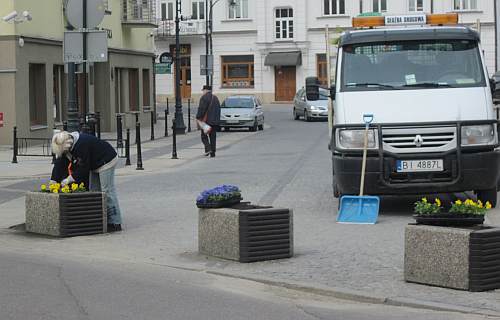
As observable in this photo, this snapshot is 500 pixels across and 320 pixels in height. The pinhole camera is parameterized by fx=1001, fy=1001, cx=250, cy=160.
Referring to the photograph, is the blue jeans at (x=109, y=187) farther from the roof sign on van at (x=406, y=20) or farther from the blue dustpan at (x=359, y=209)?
the roof sign on van at (x=406, y=20)

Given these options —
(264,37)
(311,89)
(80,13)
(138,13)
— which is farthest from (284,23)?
(311,89)

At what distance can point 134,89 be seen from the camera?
41.2m

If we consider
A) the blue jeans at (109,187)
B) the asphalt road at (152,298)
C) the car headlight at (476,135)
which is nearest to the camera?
the asphalt road at (152,298)

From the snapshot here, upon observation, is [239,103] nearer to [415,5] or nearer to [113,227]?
[113,227]

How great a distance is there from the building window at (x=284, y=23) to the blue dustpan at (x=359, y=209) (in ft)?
184

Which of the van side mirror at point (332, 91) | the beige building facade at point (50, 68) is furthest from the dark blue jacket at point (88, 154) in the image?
the beige building facade at point (50, 68)

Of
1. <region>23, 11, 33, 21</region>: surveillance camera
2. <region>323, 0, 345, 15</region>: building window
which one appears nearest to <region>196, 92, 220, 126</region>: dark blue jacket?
<region>23, 11, 33, 21</region>: surveillance camera

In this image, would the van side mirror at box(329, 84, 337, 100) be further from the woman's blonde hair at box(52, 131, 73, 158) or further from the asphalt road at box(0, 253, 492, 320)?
the asphalt road at box(0, 253, 492, 320)

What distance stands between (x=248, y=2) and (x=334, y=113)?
56.9m

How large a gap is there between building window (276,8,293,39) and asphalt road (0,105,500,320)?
50010 mm

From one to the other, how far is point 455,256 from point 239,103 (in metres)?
31.4

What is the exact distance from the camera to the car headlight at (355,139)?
42.0 ft

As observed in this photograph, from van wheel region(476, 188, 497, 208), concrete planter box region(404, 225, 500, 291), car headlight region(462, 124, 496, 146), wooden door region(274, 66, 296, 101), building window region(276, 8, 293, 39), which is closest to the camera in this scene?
concrete planter box region(404, 225, 500, 291)

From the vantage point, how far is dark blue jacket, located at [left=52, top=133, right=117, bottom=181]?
1205cm
